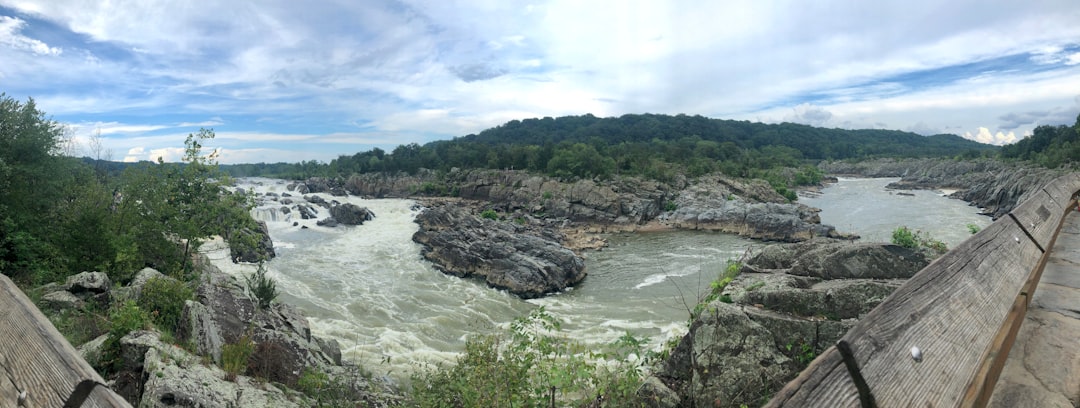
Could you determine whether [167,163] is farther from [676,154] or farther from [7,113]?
[676,154]

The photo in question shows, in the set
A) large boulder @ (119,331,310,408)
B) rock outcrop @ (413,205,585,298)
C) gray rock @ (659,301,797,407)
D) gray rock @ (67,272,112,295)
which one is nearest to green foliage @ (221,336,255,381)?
large boulder @ (119,331,310,408)

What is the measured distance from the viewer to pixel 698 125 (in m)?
158

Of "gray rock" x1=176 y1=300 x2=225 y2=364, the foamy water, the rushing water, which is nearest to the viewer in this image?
"gray rock" x1=176 y1=300 x2=225 y2=364

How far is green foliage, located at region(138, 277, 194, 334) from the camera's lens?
25.1 feet

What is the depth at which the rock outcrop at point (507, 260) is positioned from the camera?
808 inches

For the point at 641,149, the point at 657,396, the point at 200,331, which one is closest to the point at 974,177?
the point at 641,149

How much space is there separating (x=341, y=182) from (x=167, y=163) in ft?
234

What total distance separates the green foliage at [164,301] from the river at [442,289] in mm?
3677

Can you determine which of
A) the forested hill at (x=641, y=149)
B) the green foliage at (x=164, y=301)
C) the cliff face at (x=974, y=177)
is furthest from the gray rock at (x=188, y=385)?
the forested hill at (x=641, y=149)

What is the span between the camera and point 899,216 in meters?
37.0

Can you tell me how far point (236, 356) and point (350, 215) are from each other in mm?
33518

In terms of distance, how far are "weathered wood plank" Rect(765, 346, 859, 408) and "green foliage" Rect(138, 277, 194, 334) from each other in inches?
366

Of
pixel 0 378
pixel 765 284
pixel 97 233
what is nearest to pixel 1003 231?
pixel 0 378

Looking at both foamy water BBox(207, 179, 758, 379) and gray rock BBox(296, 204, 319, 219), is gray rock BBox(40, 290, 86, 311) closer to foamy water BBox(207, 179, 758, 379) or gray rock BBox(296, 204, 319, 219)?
foamy water BBox(207, 179, 758, 379)
